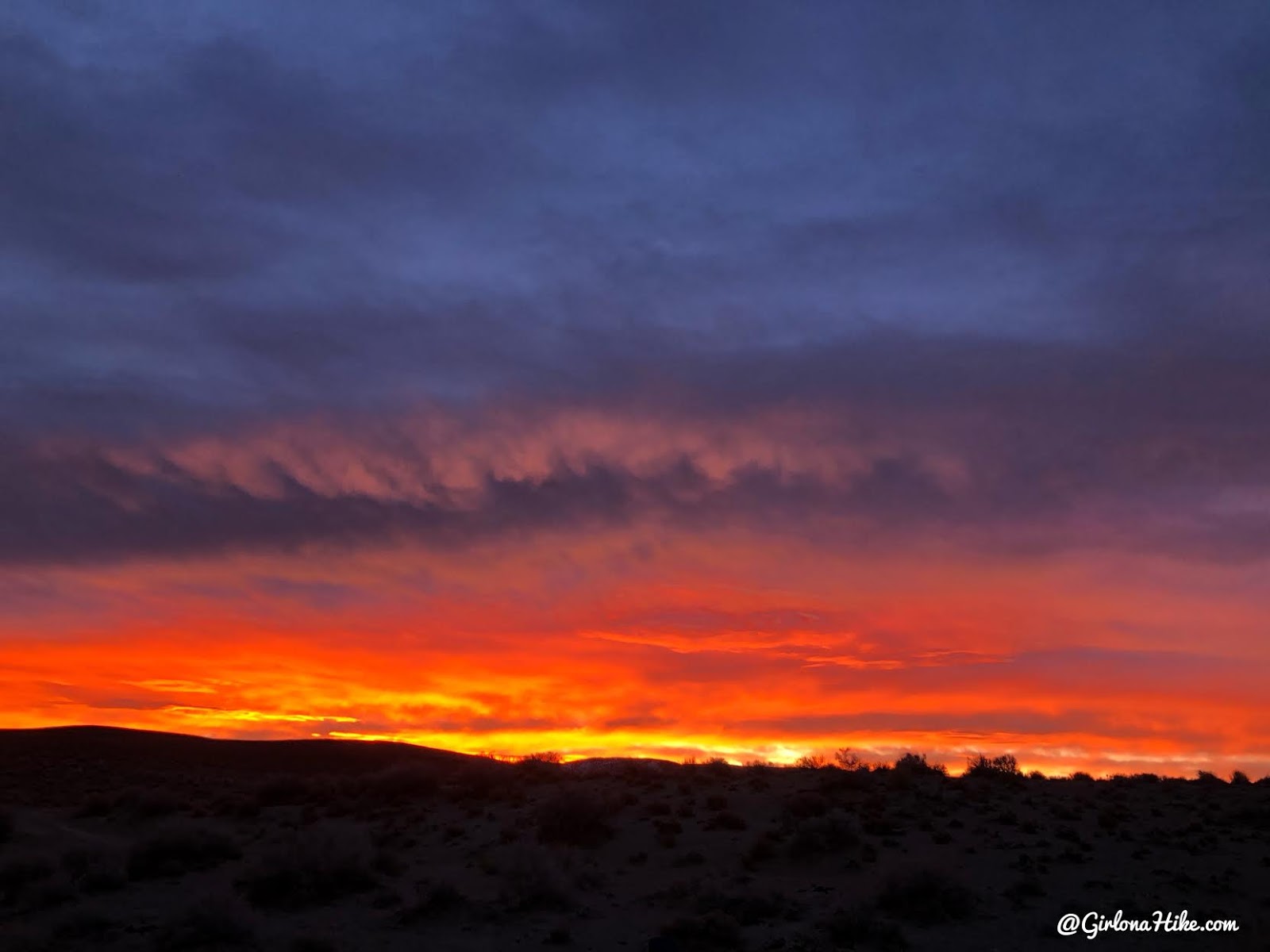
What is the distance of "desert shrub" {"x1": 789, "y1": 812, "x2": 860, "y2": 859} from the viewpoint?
28969mm

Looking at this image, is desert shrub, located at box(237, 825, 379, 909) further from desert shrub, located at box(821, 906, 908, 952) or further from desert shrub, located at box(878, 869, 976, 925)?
desert shrub, located at box(878, 869, 976, 925)

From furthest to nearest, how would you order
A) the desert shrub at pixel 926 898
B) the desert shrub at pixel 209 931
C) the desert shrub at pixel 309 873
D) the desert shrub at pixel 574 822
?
the desert shrub at pixel 574 822
the desert shrub at pixel 309 873
the desert shrub at pixel 926 898
the desert shrub at pixel 209 931

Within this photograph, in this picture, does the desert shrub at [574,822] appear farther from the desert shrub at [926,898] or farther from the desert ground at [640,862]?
the desert shrub at [926,898]

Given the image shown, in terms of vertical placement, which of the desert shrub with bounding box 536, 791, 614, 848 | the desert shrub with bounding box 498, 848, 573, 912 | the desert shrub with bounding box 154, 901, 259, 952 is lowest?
the desert shrub with bounding box 154, 901, 259, 952

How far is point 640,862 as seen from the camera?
29734 millimetres

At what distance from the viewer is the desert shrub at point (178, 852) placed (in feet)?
94.9

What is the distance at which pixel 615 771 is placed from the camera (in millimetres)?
42906

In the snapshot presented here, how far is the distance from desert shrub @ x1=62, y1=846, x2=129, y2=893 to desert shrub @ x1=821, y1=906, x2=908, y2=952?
61.3ft

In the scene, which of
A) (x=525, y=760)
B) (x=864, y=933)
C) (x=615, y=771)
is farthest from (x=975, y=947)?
(x=525, y=760)

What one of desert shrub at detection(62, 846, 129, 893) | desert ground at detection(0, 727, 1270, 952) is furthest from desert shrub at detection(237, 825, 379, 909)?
desert shrub at detection(62, 846, 129, 893)

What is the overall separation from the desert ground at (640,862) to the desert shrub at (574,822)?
0.26ft

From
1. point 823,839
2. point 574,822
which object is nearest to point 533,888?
point 574,822

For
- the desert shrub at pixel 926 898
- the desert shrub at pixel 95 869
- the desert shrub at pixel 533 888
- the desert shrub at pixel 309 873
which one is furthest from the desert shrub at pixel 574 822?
the desert shrub at pixel 95 869

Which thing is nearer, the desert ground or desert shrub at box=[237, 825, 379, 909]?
the desert ground
